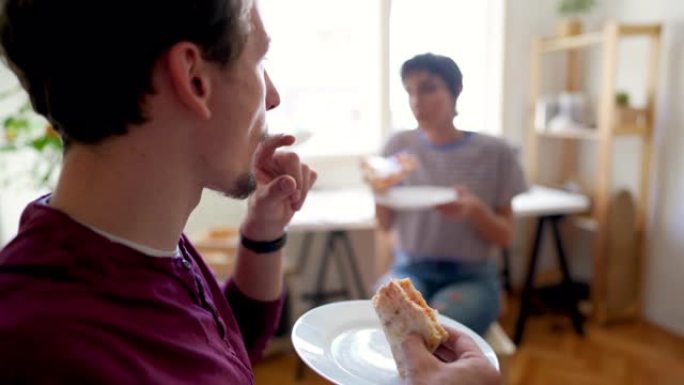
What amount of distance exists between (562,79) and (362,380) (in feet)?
7.48

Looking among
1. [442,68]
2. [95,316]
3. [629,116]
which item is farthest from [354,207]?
[95,316]

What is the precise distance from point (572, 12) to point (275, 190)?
6.64 ft

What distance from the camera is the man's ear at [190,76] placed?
16.3 inches

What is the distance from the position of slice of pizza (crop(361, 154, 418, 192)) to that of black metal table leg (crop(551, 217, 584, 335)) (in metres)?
1.22

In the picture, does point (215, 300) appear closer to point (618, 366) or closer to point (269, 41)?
point (269, 41)

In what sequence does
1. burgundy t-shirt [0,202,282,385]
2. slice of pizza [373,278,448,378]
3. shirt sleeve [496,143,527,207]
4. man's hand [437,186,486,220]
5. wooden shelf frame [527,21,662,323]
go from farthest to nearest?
1. wooden shelf frame [527,21,662,323]
2. shirt sleeve [496,143,527,207]
3. man's hand [437,186,486,220]
4. slice of pizza [373,278,448,378]
5. burgundy t-shirt [0,202,282,385]

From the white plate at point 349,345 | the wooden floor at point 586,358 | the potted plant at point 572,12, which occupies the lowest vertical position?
the wooden floor at point 586,358

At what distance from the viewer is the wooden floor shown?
1.85 meters

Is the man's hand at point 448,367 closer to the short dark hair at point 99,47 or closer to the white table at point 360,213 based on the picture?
the short dark hair at point 99,47

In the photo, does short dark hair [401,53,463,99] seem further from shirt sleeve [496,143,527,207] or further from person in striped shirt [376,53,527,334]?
shirt sleeve [496,143,527,207]

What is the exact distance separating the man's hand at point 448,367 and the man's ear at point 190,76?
0.87 feet

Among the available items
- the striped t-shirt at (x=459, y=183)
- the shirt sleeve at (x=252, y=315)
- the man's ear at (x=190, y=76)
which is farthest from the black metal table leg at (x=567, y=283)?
the man's ear at (x=190, y=76)

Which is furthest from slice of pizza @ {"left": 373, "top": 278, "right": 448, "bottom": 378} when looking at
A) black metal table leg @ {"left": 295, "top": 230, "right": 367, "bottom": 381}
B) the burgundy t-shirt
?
black metal table leg @ {"left": 295, "top": 230, "right": 367, "bottom": 381}

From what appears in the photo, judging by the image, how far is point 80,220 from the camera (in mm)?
427
